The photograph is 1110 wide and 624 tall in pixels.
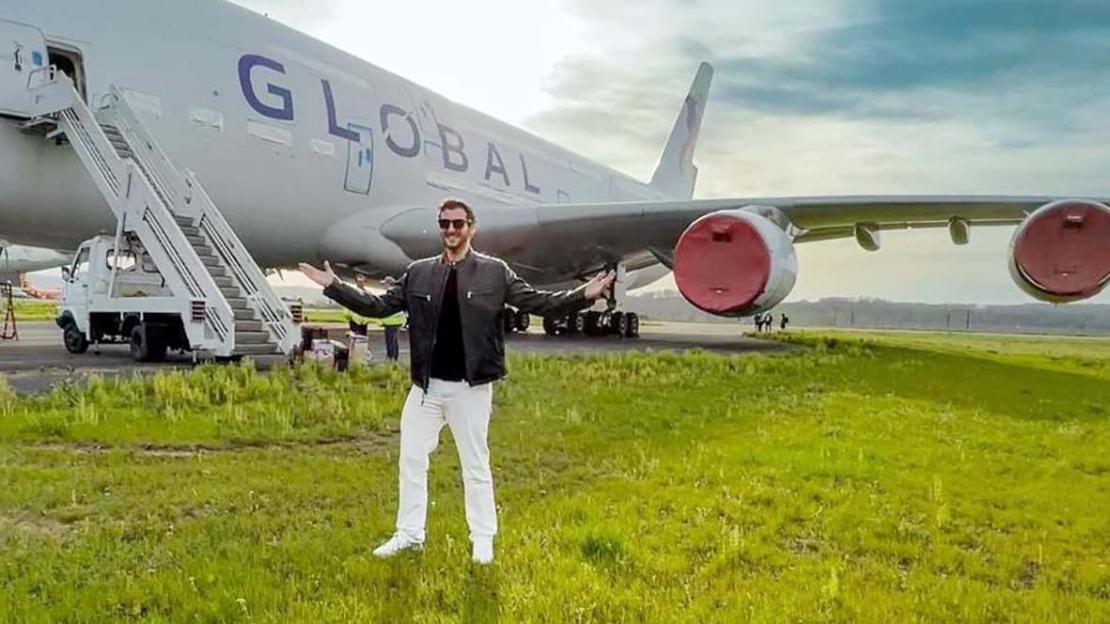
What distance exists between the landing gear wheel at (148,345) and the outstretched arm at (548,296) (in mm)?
7349

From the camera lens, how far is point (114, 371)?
8195 mm

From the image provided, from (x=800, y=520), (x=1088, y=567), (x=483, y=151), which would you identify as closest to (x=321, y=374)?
(x=800, y=520)

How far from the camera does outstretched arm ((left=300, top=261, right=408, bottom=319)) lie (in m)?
3.46

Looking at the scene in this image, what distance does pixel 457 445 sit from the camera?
10.7ft

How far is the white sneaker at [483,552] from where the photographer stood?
3.07m

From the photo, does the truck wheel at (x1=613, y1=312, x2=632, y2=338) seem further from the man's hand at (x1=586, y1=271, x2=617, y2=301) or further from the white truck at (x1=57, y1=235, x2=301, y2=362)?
the man's hand at (x1=586, y1=271, x2=617, y2=301)

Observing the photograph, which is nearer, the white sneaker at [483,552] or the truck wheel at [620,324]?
the white sneaker at [483,552]

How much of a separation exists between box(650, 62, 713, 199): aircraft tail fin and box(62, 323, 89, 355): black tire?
19495 mm

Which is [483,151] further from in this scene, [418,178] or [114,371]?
[114,371]

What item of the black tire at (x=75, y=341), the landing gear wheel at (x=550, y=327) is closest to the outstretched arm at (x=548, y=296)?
the black tire at (x=75, y=341)

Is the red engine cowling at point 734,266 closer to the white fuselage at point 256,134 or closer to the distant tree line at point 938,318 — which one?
the white fuselage at point 256,134

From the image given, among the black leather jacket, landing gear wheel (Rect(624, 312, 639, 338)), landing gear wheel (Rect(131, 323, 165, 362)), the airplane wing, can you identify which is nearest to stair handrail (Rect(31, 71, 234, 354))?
landing gear wheel (Rect(131, 323, 165, 362))

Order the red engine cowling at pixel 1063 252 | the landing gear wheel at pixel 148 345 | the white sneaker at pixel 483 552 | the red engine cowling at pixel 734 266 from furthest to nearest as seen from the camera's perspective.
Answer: the landing gear wheel at pixel 148 345 → the red engine cowling at pixel 1063 252 → the red engine cowling at pixel 734 266 → the white sneaker at pixel 483 552

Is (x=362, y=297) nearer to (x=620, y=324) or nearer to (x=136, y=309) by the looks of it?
(x=136, y=309)
